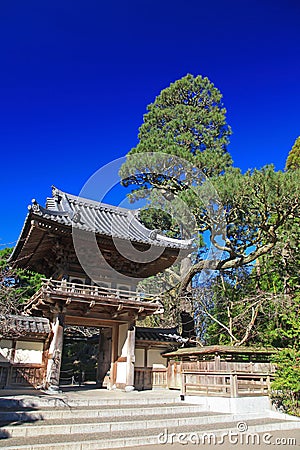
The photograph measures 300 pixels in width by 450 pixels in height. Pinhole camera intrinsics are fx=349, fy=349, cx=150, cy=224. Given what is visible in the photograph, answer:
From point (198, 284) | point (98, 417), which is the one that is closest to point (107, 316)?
point (98, 417)

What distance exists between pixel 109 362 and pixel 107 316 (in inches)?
102

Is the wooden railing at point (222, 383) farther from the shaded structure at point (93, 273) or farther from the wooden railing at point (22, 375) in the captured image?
the wooden railing at point (22, 375)

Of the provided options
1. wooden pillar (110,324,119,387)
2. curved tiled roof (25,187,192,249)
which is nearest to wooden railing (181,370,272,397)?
wooden pillar (110,324,119,387)

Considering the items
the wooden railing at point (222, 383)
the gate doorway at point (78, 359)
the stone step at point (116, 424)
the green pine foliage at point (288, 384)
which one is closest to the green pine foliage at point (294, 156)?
the green pine foliage at point (288, 384)

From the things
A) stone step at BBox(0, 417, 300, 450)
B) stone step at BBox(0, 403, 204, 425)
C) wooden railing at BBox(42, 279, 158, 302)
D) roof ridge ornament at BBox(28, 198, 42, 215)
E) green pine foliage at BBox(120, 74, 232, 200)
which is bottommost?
stone step at BBox(0, 417, 300, 450)

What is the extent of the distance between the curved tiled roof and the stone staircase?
5.33 metres

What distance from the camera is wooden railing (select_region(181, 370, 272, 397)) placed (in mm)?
10490

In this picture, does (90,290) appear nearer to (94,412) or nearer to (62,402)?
(62,402)

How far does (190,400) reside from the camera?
11.2m

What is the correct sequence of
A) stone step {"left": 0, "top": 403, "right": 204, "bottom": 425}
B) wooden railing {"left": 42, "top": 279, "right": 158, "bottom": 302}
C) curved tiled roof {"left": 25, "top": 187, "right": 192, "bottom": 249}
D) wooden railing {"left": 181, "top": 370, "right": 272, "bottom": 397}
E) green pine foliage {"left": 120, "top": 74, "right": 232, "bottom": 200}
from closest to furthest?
stone step {"left": 0, "top": 403, "right": 204, "bottom": 425} → wooden railing {"left": 181, "top": 370, "right": 272, "bottom": 397} → wooden railing {"left": 42, "top": 279, "right": 158, "bottom": 302} → curved tiled roof {"left": 25, "top": 187, "right": 192, "bottom": 249} → green pine foliage {"left": 120, "top": 74, "right": 232, "bottom": 200}

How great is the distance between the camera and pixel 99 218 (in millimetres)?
15695

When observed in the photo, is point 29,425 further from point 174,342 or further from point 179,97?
point 179,97

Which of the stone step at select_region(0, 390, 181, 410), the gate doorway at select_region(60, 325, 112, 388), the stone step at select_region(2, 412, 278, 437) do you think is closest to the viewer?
the stone step at select_region(2, 412, 278, 437)

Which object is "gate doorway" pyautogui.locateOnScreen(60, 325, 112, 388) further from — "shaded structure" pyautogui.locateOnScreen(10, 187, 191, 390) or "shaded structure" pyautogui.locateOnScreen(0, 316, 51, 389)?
"shaded structure" pyautogui.locateOnScreen(10, 187, 191, 390)
